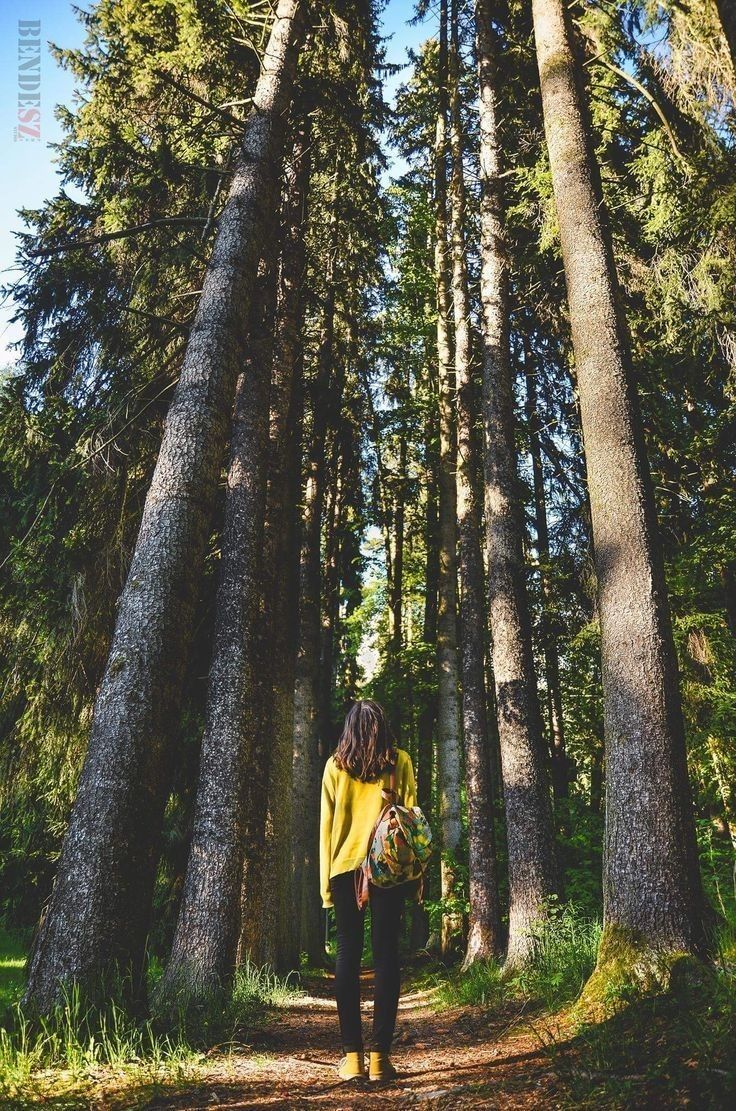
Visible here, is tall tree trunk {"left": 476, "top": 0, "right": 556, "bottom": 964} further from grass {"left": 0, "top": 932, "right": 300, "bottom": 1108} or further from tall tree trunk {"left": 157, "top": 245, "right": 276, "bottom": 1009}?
grass {"left": 0, "top": 932, "right": 300, "bottom": 1108}

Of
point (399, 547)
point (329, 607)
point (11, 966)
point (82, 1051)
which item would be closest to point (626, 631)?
point (82, 1051)

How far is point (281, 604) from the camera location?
29.0ft

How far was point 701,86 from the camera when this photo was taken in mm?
5547

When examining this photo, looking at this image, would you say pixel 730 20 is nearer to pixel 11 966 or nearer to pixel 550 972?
pixel 550 972

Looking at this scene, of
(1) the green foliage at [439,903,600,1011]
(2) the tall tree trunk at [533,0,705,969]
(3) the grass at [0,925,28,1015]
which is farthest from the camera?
(3) the grass at [0,925,28,1015]

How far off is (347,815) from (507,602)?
171 inches

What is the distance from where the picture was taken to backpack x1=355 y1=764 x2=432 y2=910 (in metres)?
3.35

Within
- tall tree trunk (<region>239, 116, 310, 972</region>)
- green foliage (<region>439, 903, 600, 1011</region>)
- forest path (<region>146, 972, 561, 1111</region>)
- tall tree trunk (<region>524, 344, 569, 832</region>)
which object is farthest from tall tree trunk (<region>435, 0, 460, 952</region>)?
forest path (<region>146, 972, 561, 1111</region>)

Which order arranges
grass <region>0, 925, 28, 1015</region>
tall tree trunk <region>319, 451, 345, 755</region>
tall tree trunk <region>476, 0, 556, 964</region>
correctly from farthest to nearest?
1. tall tree trunk <region>319, 451, 345, 755</region>
2. grass <region>0, 925, 28, 1015</region>
3. tall tree trunk <region>476, 0, 556, 964</region>

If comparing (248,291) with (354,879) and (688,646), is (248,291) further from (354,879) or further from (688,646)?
(688,646)

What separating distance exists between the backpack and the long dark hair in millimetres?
227

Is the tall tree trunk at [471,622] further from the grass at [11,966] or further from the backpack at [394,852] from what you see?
the backpack at [394,852]

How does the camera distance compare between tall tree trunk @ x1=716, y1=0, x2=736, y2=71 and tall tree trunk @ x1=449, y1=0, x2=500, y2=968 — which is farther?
tall tree trunk @ x1=449, y1=0, x2=500, y2=968

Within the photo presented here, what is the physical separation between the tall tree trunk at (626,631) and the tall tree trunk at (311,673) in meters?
6.29
